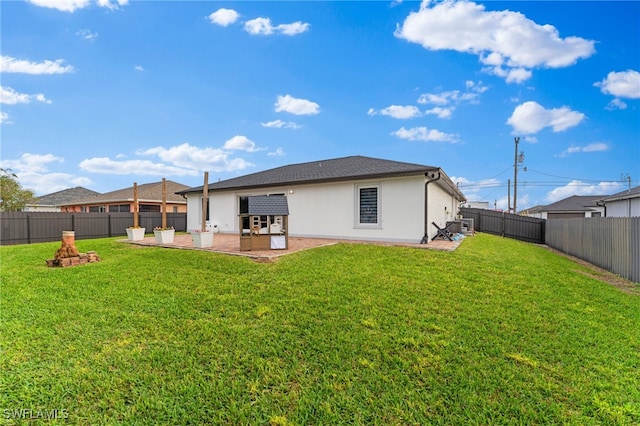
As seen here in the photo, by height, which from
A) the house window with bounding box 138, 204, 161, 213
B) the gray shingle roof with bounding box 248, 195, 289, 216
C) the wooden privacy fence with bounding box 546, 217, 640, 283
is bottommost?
the wooden privacy fence with bounding box 546, 217, 640, 283

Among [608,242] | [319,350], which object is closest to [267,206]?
[319,350]

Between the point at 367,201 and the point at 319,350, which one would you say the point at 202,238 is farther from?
the point at 319,350

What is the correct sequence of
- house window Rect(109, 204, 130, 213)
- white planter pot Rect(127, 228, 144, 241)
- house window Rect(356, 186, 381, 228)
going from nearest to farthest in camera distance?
house window Rect(356, 186, 381, 228) < white planter pot Rect(127, 228, 144, 241) < house window Rect(109, 204, 130, 213)

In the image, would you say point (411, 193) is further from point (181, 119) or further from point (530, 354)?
point (181, 119)

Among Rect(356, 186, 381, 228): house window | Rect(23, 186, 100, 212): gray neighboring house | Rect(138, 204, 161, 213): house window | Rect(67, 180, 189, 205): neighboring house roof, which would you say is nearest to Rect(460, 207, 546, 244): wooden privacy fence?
Rect(356, 186, 381, 228): house window

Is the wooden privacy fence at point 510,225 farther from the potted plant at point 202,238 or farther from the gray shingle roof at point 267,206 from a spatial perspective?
the potted plant at point 202,238

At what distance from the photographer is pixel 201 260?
687 cm

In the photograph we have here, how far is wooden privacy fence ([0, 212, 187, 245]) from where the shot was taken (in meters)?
12.9

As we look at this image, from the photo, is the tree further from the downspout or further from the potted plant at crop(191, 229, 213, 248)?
the downspout

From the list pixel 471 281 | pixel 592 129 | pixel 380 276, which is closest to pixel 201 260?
pixel 380 276

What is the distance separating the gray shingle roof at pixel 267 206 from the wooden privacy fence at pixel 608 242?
349 inches

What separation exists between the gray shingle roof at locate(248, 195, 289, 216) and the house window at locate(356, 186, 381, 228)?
124 inches

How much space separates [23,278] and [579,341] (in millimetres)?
9594

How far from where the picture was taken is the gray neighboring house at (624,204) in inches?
559
